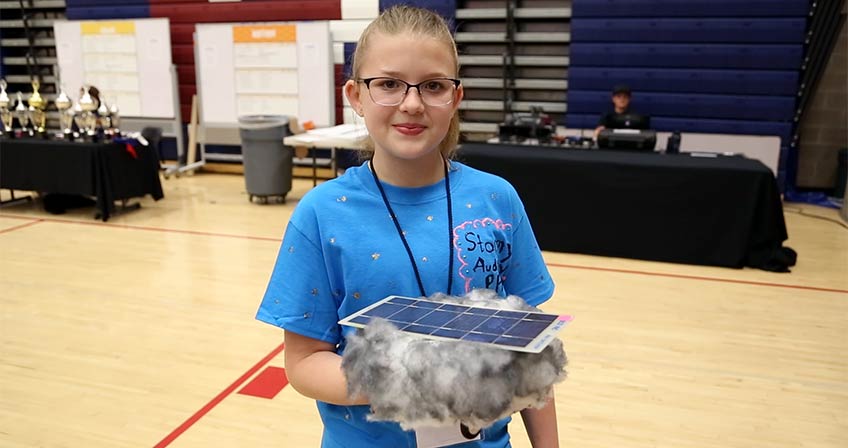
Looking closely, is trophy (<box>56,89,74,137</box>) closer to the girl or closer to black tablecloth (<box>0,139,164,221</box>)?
black tablecloth (<box>0,139,164,221</box>)

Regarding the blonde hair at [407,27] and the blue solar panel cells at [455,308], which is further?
the blonde hair at [407,27]

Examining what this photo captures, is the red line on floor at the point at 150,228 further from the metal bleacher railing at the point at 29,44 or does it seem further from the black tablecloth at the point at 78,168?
the metal bleacher railing at the point at 29,44

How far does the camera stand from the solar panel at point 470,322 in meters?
0.69

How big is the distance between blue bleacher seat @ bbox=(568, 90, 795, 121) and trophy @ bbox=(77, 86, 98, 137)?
15.9ft

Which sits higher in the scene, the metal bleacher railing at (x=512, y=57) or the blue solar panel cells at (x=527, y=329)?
the metal bleacher railing at (x=512, y=57)

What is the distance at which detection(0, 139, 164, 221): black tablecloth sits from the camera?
5.72 m

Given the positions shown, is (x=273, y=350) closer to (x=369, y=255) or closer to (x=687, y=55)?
(x=369, y=255)

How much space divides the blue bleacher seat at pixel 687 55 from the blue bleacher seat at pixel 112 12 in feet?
18.6

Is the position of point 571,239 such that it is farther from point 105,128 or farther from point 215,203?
point 105,128

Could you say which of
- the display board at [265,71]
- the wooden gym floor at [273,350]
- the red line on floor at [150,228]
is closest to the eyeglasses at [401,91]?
the wooden gym floor at [273,350]

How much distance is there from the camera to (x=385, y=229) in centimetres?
95

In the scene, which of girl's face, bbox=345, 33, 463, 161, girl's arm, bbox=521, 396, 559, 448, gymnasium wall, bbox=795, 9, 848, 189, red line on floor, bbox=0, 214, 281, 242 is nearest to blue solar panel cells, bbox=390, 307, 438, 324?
girl's face, bbox=345, 33, 463, 161

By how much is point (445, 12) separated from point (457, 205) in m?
6.76

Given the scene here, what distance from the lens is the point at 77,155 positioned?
572cm
